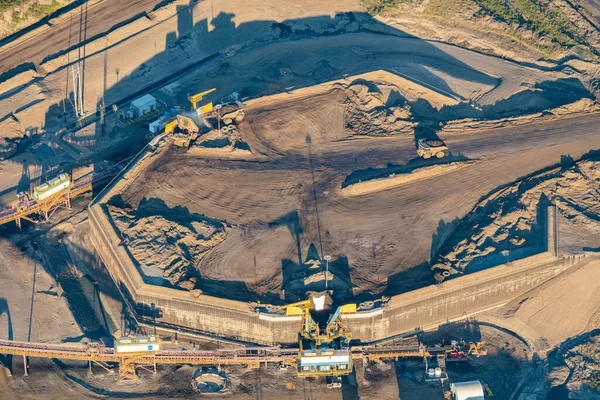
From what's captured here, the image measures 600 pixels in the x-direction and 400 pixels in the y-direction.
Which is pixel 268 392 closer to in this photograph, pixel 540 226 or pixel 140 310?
pixel 140 310

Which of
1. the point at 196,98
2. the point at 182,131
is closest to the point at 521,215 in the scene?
the point at 182,131

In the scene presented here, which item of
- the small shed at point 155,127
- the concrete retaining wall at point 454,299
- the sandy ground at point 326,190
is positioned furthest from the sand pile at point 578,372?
the small shed at point 155,127

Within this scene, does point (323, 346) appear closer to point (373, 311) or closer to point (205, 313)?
point (373, 311)

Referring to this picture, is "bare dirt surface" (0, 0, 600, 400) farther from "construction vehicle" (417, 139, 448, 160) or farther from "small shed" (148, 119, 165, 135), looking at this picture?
"small shed" (148, 119, 165, 135)

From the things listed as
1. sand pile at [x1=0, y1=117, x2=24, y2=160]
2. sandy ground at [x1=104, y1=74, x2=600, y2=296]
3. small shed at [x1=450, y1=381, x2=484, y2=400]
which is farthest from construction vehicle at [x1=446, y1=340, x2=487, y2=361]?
sand pile at [x1=0, y1=117, x2=24, y2=160]

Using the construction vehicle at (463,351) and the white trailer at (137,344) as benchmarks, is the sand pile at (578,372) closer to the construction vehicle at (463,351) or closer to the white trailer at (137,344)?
the construction vehicle at (463,351)
